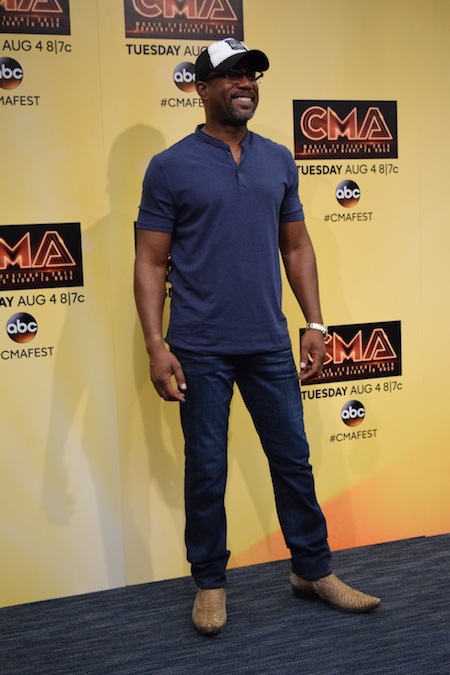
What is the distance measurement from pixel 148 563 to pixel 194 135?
4.93ft

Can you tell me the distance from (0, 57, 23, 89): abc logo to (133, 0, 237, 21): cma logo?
0.45 meters

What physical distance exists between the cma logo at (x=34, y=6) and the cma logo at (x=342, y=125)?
0.92 metres

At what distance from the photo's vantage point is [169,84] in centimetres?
288

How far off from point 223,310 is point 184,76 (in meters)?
0.90

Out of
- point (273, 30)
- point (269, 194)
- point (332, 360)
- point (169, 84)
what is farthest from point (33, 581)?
point (273, 30)

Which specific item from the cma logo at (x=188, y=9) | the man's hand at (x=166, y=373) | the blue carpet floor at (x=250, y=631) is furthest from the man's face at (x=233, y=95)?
the blue carpet floor at (x=250, y=631)

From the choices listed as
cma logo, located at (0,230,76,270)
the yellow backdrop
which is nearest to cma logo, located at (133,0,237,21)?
the yellow backdrop

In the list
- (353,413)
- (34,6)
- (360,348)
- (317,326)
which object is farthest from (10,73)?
(353,413)

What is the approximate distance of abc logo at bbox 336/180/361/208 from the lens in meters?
3.11

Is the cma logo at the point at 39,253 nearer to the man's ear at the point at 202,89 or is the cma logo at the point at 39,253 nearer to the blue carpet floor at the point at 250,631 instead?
the man's ear at the point at 202,89

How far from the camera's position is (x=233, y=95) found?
249 cm

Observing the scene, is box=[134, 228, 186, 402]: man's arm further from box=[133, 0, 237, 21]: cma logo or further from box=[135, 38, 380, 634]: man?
box=[133, 0, 237, 21]: cma logo

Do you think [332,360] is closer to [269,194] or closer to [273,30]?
[269,194]

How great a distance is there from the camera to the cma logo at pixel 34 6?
8.86 feet
